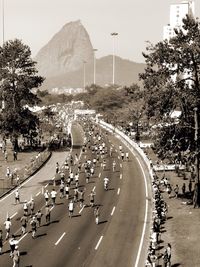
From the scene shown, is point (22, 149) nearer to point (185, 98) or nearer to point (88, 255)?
point (185, 98)

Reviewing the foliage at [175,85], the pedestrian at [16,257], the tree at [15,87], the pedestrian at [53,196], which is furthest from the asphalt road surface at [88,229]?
the tree at [15,87]

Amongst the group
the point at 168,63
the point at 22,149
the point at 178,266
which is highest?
the point at 168,63

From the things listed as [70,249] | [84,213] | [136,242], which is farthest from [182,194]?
[70,249]

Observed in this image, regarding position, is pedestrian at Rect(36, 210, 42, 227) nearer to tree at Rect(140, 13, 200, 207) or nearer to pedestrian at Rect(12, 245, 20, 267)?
pedestrian at Rect(12, 245, 20, 267)

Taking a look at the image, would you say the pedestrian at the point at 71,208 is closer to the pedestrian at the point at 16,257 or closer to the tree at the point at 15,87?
the pedestrian at the point at 16,257

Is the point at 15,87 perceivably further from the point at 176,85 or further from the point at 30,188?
the point at 176,85

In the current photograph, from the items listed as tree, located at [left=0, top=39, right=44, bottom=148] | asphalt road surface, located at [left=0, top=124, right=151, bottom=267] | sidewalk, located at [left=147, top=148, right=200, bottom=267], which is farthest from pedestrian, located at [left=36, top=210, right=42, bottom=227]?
tree, located at [left=0, top=39, right=44, bottom=148]

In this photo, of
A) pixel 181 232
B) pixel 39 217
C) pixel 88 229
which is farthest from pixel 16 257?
pixel 181 232

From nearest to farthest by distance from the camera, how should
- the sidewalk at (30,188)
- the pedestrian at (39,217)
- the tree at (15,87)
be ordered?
the pedestrian at (39,217) < the sidewalk at (30,188) < the tree at (15,87)
